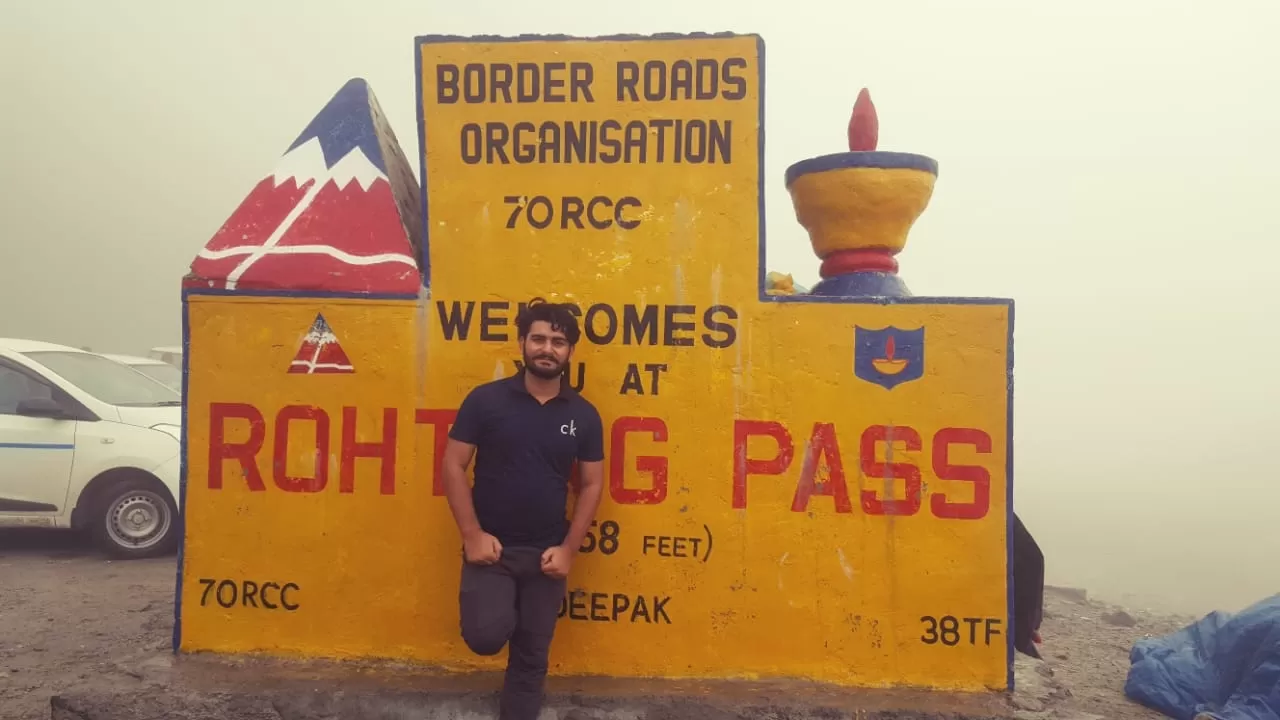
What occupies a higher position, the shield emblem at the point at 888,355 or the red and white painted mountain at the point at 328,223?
the red and white painted mountain at the point at 328,223

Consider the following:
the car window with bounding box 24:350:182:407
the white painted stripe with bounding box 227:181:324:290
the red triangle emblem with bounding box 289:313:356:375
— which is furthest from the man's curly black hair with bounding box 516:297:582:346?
the car window with bounding box 24:350:182:407

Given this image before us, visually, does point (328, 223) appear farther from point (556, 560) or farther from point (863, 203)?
point (863, 203)

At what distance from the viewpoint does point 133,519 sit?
697cm

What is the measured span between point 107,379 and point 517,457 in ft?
20.3

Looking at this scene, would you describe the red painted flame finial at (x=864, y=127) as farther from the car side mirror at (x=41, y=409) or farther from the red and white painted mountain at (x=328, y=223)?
the car side mirror at (x=41, y=409)

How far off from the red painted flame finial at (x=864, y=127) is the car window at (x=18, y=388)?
674 centimetres

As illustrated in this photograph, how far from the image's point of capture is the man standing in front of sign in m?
2.94

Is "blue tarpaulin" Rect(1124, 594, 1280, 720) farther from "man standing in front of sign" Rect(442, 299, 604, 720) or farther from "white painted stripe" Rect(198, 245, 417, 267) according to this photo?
"white painted stripe" Rect(198, 245, 417, 267)

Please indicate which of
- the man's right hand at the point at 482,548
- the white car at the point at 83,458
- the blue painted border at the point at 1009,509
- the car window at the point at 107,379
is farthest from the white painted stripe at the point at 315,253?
the white car at the point at 83,458

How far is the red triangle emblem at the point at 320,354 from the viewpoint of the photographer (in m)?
3.59

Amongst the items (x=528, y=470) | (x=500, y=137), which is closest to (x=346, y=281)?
(x=500, y=137)

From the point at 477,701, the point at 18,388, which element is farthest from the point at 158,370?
the point at 477,701

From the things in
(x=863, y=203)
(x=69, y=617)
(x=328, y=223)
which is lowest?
(x=69, y=617)

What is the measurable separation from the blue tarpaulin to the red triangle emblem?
4086 millimetres
